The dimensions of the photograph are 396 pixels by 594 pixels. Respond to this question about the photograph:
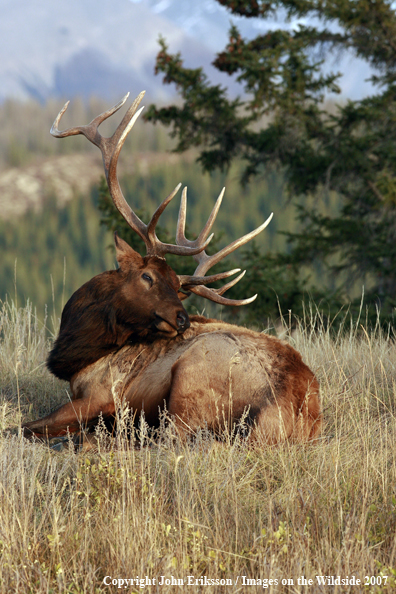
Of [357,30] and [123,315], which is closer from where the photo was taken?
[123,315]

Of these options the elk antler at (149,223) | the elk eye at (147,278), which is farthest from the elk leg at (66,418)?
the elk antler at (149,223)

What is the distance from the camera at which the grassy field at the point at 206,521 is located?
238cm

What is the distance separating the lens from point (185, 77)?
1122cm

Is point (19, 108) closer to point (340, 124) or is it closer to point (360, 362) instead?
point (340, 124)

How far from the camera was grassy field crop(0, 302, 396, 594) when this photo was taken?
2.38 metres

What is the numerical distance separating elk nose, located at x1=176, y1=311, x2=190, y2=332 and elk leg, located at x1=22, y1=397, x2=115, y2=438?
0.80 meters

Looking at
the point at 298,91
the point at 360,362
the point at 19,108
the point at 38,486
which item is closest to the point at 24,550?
the point at 38,486

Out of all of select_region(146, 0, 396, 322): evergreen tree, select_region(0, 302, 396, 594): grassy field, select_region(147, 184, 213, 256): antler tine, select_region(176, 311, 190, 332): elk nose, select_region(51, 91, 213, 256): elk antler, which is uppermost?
select_region(146, 0, 396, 322): evergreen tree

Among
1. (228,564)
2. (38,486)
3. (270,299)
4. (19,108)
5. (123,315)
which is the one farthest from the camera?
(19,108)

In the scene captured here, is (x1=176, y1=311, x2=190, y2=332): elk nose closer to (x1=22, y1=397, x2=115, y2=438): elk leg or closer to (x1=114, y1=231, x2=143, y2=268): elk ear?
(x1=114, y1=231, x2=143, y2=268): elk ear

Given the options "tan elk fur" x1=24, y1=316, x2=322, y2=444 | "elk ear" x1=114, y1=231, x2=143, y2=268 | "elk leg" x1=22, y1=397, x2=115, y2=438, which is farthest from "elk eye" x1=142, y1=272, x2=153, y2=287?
"elk leg" x1=22, y1=397, x2=115, y2=438

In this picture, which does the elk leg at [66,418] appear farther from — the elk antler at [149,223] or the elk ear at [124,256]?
the elk antler at [149,223]

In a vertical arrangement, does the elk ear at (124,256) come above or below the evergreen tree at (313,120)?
below

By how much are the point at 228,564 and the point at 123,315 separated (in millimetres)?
2487
